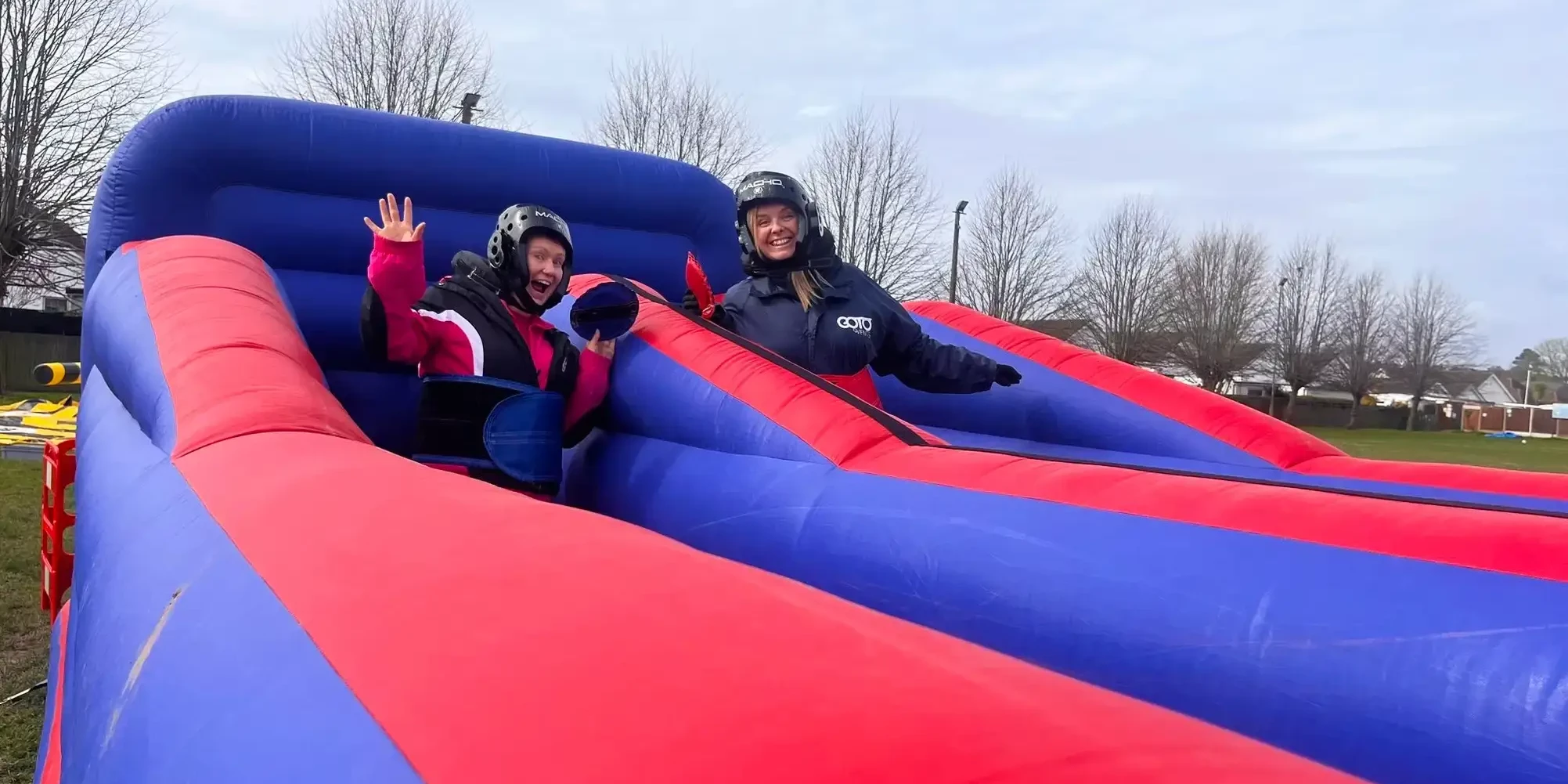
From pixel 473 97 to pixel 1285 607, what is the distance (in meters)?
13.0

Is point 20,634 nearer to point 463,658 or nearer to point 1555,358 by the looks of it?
point 463,658

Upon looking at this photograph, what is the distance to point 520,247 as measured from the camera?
2.57 metres

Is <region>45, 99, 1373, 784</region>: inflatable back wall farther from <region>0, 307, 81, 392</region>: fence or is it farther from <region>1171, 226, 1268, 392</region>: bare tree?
<region>1171, 226, 1268, 392</region>: bare tree

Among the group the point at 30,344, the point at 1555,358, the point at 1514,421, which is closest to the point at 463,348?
the point at 30,344

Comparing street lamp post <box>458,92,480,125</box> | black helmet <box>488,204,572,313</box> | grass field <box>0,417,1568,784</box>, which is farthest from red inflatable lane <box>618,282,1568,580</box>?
street lamp post <box>458,92,480,125</box>

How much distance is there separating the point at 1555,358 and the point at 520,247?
7665 centimetres

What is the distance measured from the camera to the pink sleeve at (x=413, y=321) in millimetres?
2273

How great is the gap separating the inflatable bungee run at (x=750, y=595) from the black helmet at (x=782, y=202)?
38cm

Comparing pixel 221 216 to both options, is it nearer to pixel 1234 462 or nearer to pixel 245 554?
pixel 245 554

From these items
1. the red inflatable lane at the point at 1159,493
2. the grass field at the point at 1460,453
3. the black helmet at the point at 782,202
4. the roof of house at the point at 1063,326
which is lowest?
the grass field at the point at 1460,453

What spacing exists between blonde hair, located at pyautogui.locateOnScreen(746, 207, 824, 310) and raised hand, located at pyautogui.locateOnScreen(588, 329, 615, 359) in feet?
1.81

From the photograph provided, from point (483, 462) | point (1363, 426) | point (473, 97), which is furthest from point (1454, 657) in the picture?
point (1363, 426)

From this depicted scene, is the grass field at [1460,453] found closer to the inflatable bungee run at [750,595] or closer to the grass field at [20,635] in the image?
the inflatable bungee run at [750,595]

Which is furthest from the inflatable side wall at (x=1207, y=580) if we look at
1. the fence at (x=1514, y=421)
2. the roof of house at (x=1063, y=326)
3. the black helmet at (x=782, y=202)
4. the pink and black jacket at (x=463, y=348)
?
the fence at (x=1514, y=421)
